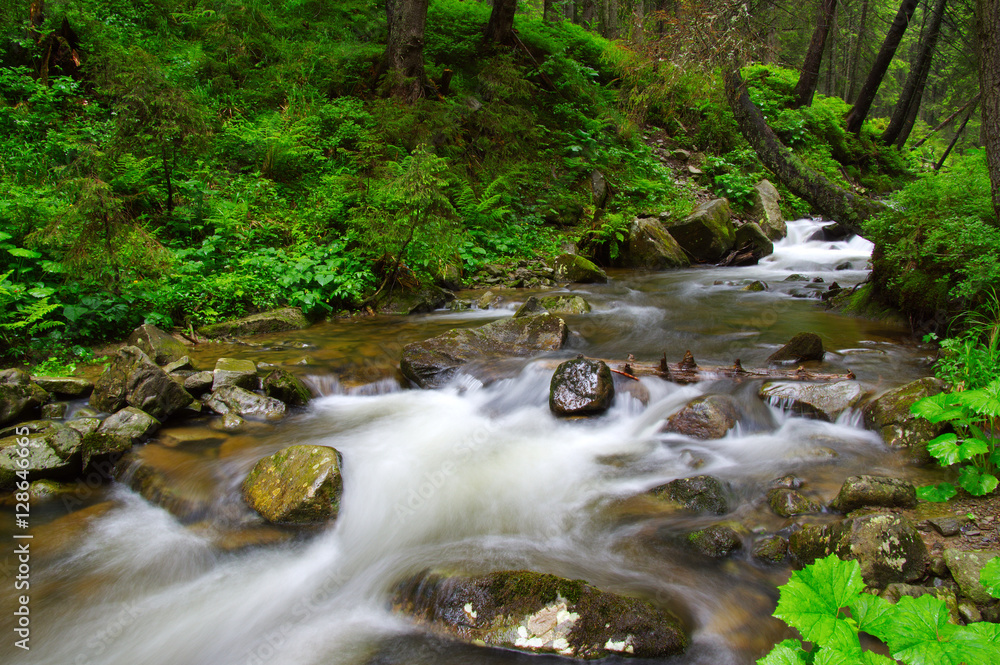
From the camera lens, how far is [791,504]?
3592 mm

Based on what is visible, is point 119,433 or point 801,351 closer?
point 119,433

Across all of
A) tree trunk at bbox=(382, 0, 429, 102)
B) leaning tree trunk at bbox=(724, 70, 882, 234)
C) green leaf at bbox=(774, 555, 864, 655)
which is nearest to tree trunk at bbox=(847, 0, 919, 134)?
leaning tree trunk at bbox=(724, 70, 882, 234)

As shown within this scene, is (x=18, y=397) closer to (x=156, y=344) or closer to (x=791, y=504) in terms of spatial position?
(x=156, y=344)

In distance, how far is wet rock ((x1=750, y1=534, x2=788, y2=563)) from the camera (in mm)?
3262

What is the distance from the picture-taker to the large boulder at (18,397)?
446 centimetres

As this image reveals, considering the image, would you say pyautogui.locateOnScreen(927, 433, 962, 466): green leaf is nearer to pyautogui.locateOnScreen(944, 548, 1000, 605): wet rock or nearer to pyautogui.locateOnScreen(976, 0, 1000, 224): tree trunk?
pyautogui.locateOnScreen(944, 548, 1000, 605): wet rock

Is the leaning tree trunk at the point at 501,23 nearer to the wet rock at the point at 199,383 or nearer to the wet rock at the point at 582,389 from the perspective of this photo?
the wet rock at the point at 582,389

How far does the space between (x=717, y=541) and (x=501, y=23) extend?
585 inches

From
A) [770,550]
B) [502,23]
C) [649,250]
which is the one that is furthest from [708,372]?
[502,23]

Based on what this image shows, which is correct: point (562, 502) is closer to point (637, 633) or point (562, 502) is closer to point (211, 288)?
point (637, 633)

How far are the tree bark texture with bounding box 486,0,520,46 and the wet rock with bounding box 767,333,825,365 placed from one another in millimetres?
12158

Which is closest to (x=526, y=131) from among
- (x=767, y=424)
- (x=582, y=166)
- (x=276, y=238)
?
(x=582, y=166)

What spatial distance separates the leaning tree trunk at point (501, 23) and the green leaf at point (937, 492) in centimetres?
1449

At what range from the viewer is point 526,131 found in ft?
42.6
